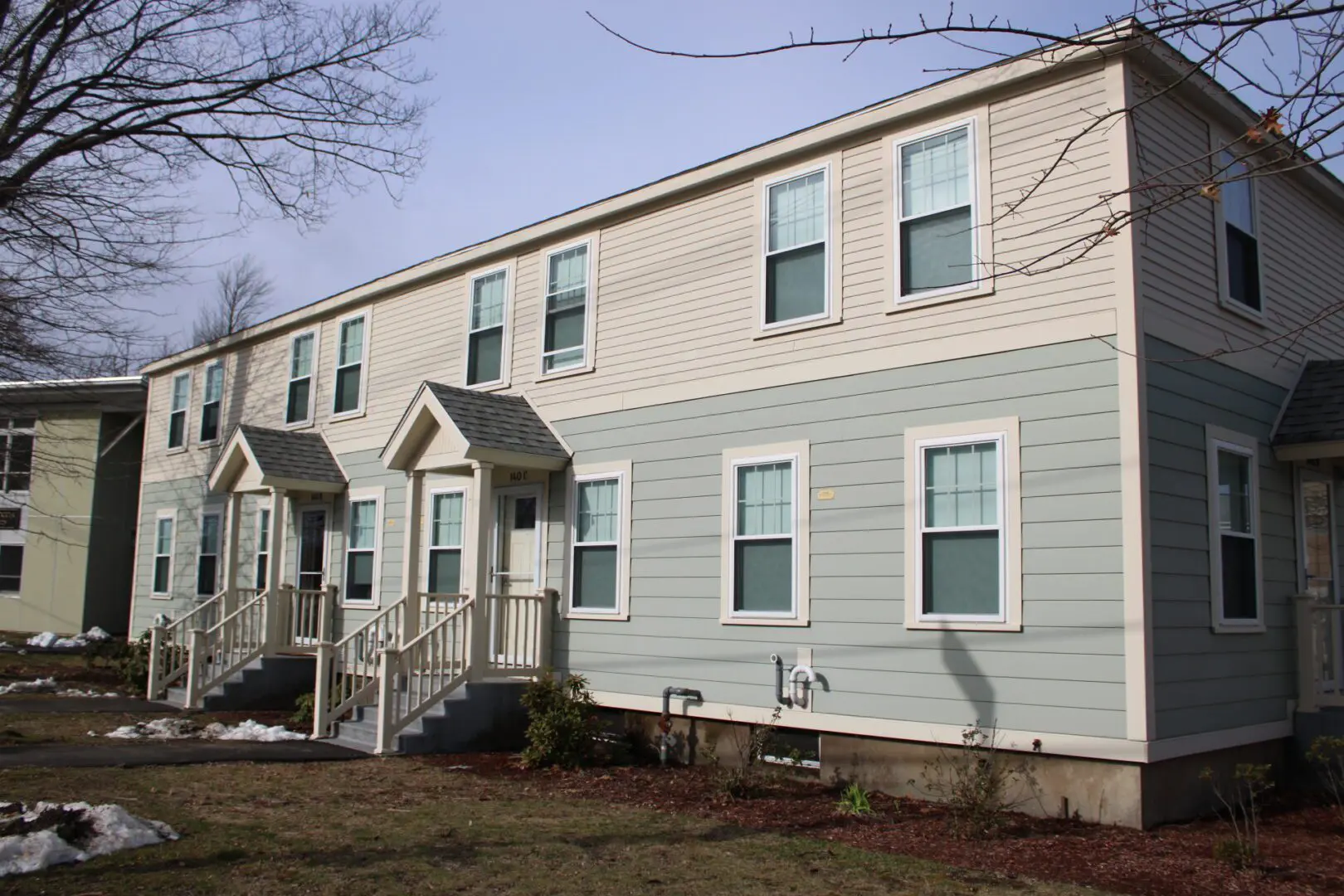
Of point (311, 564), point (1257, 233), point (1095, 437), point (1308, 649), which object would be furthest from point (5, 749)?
point (1257, 233)

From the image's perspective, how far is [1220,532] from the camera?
9.70 m

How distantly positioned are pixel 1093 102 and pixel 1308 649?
5283 mm

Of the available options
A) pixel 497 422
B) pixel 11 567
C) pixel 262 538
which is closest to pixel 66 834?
pixel 497 422

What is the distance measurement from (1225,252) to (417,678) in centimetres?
935

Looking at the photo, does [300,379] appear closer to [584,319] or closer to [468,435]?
[584,319]

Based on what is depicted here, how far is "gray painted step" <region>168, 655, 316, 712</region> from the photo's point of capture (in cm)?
1566

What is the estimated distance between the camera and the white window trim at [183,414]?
Result: 22.0 meters

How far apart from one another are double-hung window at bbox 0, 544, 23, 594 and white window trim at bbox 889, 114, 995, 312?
25797mm

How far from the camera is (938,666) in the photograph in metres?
9.59

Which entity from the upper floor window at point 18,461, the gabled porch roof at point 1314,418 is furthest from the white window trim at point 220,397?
the gabled porch roof at point 1314,418

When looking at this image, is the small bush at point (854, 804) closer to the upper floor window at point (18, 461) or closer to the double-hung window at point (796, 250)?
the double-hung window at point (796, 250)

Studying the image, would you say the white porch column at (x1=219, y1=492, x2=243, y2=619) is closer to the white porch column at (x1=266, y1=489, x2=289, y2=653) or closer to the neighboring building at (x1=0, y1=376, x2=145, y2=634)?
the white porch column at (x1=266, y1=489, x2=289, y2=653)

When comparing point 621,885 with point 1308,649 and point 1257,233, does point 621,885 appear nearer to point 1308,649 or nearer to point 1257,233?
point 1308,649

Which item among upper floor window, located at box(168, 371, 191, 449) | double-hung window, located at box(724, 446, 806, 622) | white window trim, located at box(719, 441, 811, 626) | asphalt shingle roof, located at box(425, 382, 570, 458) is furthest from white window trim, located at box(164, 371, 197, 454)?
double-hung window, located at box(724, 446, 806, 622)
